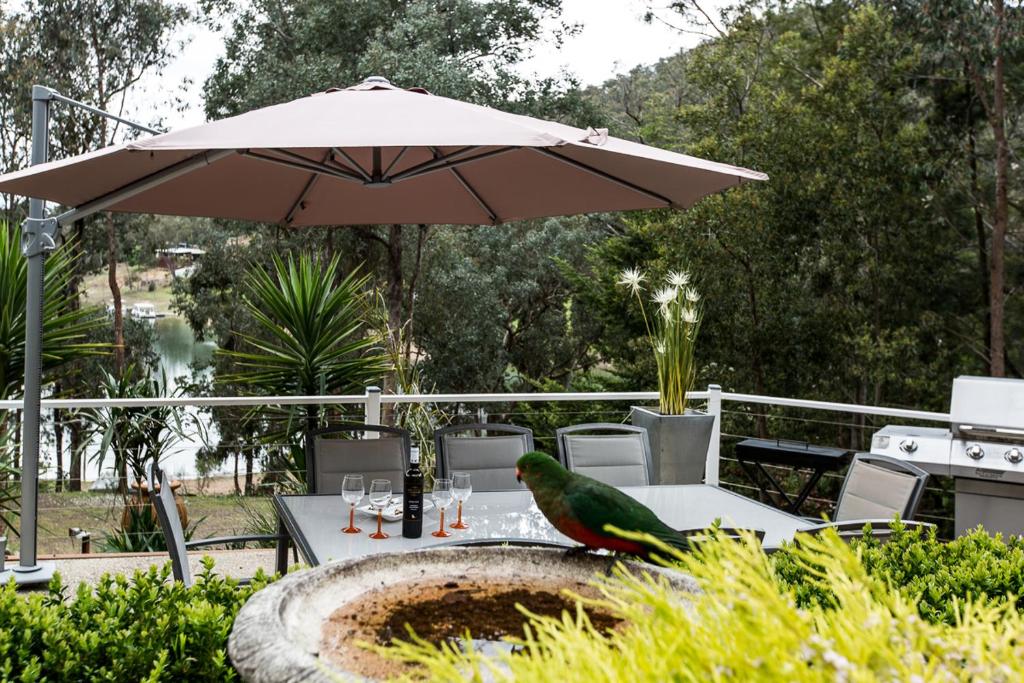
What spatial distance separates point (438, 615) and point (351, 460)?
99.2 inches

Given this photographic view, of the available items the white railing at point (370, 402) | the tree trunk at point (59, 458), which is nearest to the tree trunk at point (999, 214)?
the white railing at point (370, 402)

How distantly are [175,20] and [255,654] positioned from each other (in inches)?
671

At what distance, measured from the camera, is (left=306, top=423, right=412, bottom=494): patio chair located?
3.91 metres

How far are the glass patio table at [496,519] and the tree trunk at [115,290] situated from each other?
1389 centimetres

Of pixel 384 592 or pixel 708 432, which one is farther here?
pixel 708 432

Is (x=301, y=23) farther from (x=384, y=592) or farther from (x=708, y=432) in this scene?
(x=384, y=592)

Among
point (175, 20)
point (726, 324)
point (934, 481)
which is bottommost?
point (934, 481)

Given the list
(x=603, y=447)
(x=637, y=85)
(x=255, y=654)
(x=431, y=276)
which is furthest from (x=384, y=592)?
(x=637, y=85)

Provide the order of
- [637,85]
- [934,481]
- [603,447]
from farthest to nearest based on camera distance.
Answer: [637,85], [934,481], [603,447]

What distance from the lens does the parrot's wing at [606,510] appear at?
70.9 inches

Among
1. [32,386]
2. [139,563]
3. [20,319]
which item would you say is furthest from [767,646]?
[20,319]

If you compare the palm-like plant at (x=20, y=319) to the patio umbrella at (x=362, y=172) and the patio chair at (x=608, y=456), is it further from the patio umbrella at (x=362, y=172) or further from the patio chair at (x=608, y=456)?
the patio chair at (x=608, y=456)

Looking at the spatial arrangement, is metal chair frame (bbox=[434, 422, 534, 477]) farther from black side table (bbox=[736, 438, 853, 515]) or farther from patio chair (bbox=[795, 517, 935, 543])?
black side table (bbox=[736, 438, 853, 515])

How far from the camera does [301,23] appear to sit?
14.2 meters
